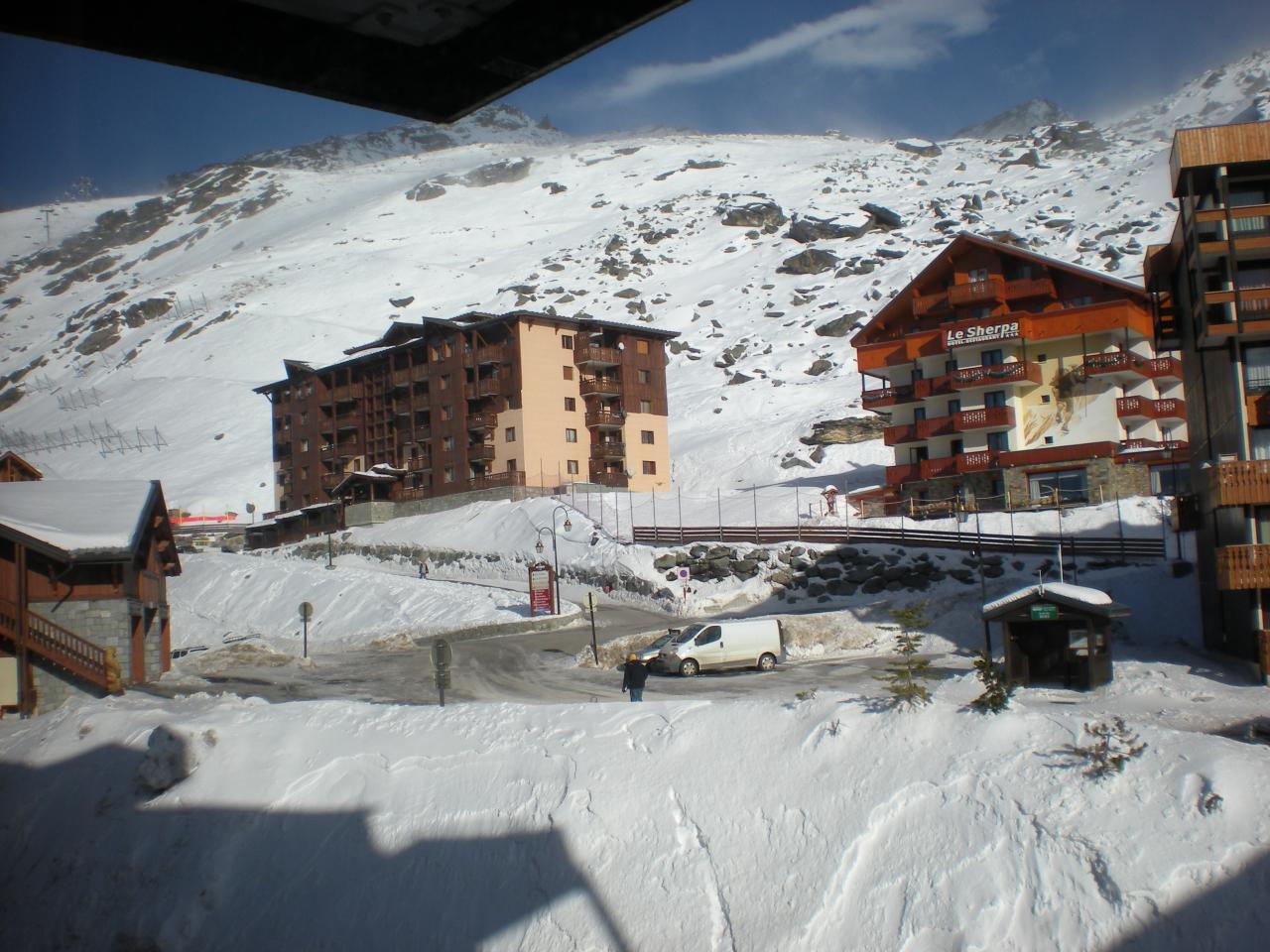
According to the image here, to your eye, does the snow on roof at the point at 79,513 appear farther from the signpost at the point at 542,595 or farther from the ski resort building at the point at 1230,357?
the ski resort building at the point at 1230,357

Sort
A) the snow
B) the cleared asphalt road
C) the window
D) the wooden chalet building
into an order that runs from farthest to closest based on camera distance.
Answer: the window < the cleared asphalt road < the wooden chalet building < the snow

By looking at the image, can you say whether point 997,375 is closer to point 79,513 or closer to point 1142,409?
point 1142,409

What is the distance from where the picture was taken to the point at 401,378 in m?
79.8

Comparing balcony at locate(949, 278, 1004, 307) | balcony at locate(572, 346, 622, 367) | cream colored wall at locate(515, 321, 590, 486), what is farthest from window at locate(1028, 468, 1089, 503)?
balcony at locate(572, 346, 622, 367)

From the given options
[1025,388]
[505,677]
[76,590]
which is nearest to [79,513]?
[76,590]

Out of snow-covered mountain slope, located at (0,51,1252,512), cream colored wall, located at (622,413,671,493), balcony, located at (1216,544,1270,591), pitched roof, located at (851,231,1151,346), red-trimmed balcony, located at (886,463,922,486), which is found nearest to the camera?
balcony, located at (1216,544,1270,591)

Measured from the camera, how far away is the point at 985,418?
52.9 meters

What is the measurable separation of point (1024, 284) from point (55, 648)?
44.3 m

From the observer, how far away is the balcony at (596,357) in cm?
7462

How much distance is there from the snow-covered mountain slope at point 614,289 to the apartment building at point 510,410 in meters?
7.57

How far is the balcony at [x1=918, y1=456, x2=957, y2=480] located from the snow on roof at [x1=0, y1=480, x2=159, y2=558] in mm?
34804

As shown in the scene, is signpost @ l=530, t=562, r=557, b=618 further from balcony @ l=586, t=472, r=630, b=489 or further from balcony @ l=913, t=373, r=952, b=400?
balcony @ l=586, t=472, r=630, b=489

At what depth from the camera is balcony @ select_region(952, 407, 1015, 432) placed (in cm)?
5291

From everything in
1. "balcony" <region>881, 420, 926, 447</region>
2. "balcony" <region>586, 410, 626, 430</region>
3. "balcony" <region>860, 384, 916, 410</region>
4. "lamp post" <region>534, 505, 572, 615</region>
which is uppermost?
"balcony" <region>586, 410, 626, 430</region>
